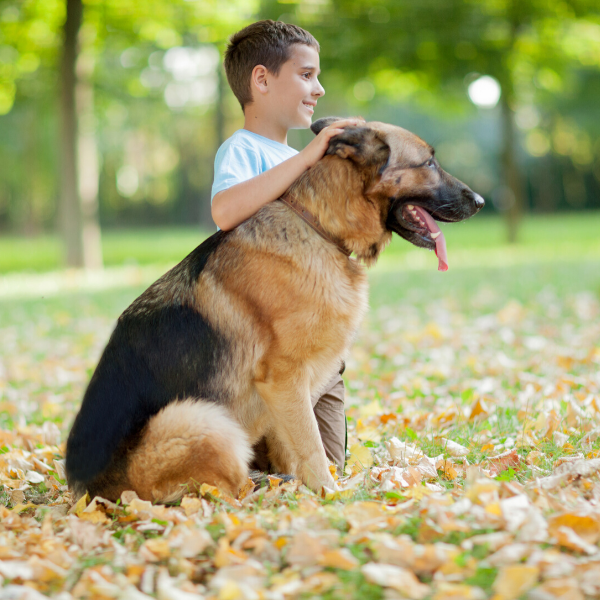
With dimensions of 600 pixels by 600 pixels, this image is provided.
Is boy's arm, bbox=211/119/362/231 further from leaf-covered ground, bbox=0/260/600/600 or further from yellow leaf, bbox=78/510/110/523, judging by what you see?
yellow leaf, bbox=78/510/110/523

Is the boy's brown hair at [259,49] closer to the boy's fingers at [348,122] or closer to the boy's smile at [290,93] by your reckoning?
the boy's smile at [290,93]

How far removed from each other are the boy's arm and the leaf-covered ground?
133 centimetres

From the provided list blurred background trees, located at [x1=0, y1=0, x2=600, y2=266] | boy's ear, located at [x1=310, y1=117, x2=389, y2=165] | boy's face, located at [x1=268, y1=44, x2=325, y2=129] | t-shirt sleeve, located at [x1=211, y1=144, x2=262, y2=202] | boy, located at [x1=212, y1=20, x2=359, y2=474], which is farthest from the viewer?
blurred background trees, located at [x1=0, y1=0, x2=600, y2=266]

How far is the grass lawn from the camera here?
85.4 inches

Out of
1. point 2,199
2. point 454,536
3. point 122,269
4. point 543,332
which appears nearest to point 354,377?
point 543,332

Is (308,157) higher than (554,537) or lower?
higher

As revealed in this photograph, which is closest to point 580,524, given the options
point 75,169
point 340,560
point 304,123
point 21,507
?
point 340,560

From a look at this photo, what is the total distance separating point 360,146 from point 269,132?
2.53 feet

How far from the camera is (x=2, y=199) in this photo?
44.4 meters

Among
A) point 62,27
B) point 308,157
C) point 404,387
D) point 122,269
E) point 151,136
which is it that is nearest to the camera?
point 308,157

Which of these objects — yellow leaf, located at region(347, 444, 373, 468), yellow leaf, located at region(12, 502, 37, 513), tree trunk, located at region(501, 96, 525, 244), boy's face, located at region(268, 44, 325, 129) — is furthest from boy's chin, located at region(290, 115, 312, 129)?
tree trunk, located at region(501, 96, 525, 244)

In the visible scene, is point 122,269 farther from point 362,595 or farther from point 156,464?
point 362,595

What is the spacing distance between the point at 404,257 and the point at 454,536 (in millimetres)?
15225

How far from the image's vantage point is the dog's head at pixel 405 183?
3.15 metres
